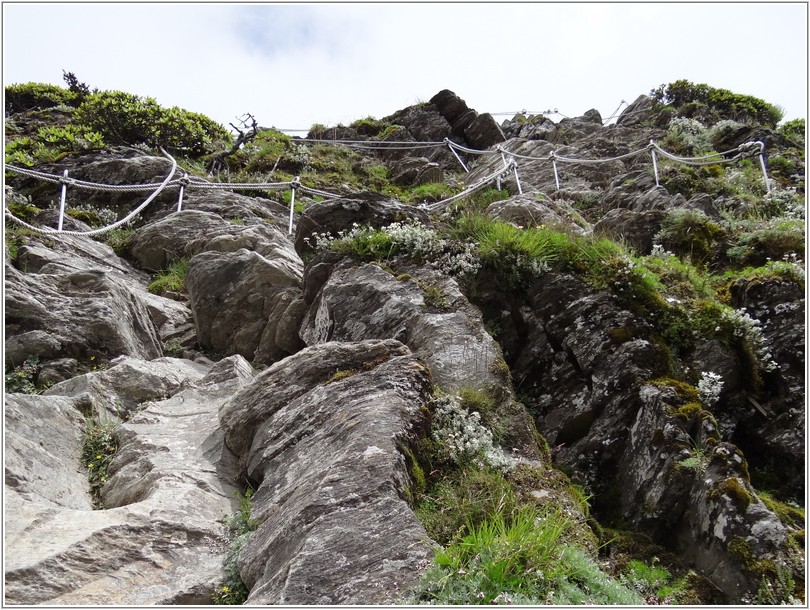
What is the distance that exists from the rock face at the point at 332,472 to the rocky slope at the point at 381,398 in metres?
0.02

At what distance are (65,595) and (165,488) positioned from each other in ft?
4.17

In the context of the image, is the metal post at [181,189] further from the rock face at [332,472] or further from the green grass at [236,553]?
the green grass at [236,553]

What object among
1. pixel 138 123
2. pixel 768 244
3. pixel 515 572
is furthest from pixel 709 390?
pixel 138 123

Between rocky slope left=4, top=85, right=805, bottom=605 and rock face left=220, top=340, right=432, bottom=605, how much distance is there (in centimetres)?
2

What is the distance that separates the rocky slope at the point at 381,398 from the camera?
4070 millimetres

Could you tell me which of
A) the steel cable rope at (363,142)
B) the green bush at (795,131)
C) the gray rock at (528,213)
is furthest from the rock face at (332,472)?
the green bush at (795,131)

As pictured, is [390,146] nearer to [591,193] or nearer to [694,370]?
[591,193]

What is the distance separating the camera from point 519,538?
3678 mm

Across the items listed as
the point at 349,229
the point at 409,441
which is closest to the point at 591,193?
the point at 349,229

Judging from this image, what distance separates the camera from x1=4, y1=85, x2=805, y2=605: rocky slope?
4070 mm

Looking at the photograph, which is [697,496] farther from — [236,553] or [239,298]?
[239,298]

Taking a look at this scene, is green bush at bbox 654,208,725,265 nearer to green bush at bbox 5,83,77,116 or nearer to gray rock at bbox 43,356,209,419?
gray rock at bbox 43,356,209,419

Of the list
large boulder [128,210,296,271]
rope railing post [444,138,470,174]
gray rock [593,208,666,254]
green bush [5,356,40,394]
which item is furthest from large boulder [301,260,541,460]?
rope railing post [444,138,470,174]

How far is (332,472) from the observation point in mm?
4297
